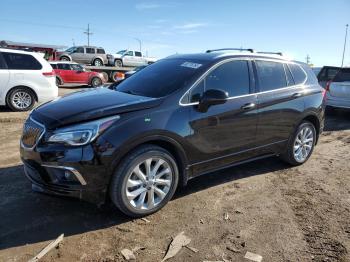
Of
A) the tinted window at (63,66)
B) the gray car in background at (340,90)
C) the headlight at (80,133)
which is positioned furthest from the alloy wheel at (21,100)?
the tinted window at (63,66)

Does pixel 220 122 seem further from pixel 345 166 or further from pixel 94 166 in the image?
pixel 345 166

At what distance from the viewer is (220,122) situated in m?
4.75

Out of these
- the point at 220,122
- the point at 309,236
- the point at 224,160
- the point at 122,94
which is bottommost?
the point at 309,236

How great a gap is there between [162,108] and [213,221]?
1.36 meters

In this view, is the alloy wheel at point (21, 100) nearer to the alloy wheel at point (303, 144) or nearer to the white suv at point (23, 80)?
the white suv at point (23, 80)

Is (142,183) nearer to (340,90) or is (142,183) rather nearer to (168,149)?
(168,149)

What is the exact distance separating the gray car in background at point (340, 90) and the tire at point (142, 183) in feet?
26.4

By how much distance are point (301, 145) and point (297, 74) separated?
1.13 metres

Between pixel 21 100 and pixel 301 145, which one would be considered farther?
pixel 21 100

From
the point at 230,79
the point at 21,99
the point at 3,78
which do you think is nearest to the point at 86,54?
the point at 21,99

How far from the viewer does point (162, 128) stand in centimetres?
418

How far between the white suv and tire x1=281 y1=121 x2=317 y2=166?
24.5 feet

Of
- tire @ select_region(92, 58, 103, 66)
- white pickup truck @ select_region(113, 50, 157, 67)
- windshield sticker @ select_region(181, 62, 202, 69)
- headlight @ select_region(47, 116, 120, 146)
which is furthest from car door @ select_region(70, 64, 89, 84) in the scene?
headlight @ select_region(47, 116, 120, 146)

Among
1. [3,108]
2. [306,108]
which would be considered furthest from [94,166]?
[3,108]
